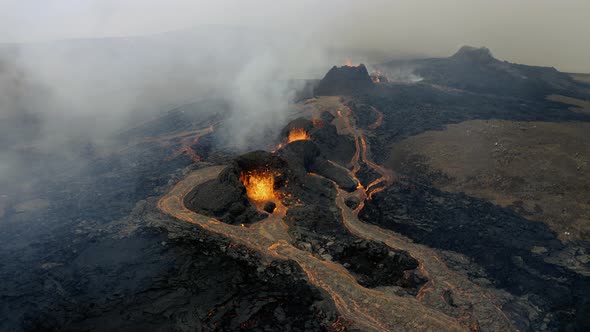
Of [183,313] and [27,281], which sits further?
[27,281]

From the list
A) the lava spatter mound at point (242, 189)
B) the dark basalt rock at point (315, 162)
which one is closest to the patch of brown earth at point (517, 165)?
the dark basalt rock at point (315, 162)

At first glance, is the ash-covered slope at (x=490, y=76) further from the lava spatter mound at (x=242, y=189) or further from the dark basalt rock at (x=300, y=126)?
the lava spatter mound at (x=242, y=189)

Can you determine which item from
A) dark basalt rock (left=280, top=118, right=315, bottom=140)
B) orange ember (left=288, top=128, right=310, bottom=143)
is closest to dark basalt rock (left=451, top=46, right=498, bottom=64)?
dark basalt rock (left=280, top=118, right=315, bottom=140)

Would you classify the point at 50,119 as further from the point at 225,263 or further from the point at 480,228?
the point at 480,228

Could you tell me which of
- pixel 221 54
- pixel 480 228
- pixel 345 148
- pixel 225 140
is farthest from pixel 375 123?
pixel 221 54

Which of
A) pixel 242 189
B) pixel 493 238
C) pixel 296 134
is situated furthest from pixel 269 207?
pixel 493 238

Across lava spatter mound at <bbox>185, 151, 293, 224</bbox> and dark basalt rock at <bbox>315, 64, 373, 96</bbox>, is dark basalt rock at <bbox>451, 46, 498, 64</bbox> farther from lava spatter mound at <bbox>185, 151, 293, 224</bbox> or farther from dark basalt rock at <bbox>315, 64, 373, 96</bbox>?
lava spatter mound at <bbox>185, 151, 293, 224</bbox>
